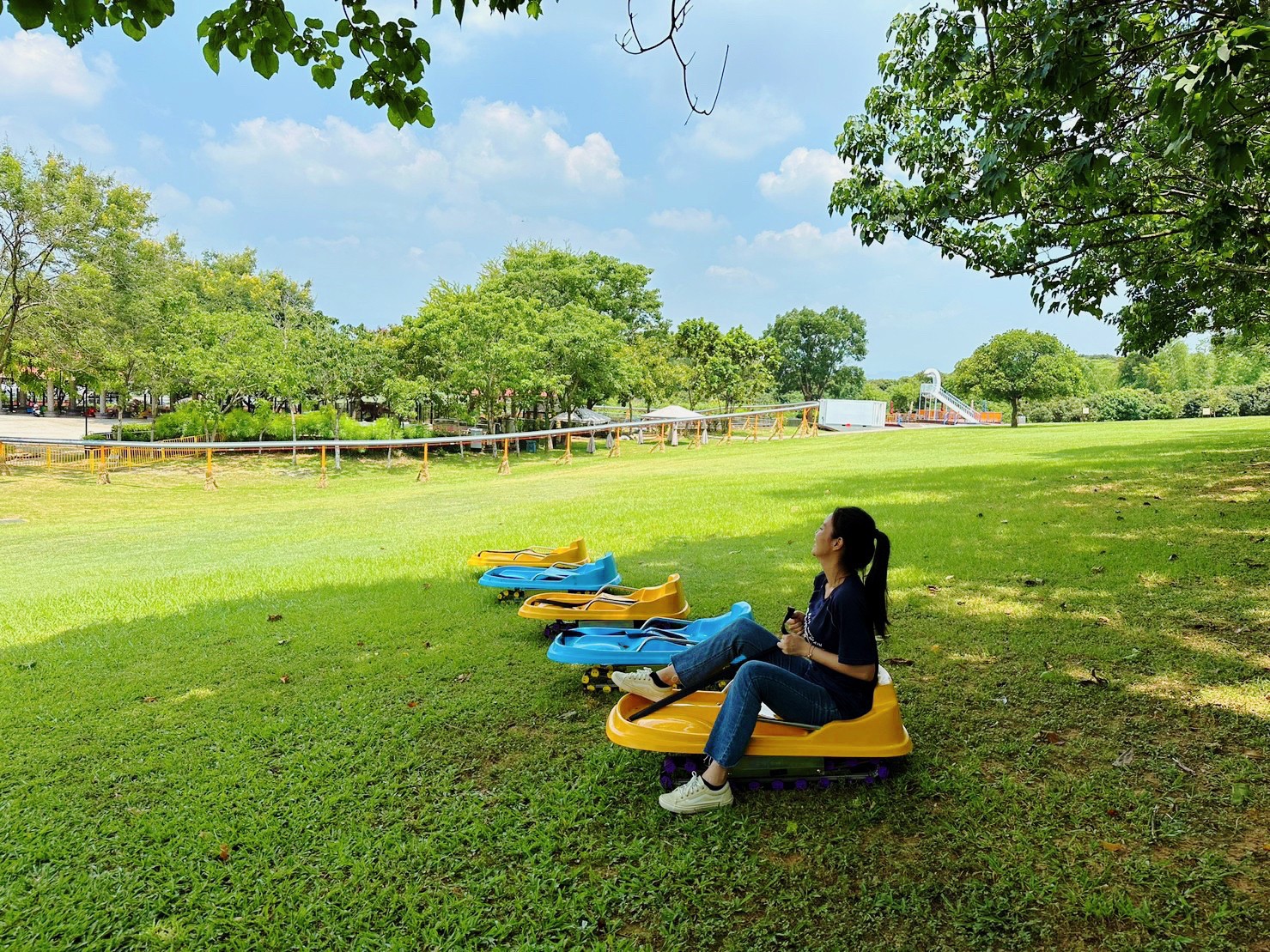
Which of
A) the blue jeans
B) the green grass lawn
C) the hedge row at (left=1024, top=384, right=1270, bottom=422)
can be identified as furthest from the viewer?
the hedge row at (left=1024, top=384, right=1270, bottom=422)

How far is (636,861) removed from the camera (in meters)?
2.80

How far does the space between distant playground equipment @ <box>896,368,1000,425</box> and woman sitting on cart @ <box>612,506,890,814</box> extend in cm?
4592

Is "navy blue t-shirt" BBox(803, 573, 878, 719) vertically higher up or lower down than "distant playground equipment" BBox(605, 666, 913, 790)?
higher up

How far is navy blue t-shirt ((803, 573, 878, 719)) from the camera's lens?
3.10 meters

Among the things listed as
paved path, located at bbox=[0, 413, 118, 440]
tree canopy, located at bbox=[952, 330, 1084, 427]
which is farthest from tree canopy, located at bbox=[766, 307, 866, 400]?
paved path, located at bbox=[0, 413, 118, 440]

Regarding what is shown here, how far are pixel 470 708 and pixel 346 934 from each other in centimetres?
175

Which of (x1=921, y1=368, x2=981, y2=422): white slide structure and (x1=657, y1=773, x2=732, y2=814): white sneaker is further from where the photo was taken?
(x1=921, y1=368, x2=981, y2=422): white slide structure

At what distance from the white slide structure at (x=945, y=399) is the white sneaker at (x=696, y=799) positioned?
47.8 metres

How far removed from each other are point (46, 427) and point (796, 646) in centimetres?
4661

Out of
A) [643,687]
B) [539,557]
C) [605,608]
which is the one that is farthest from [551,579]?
[643,687]

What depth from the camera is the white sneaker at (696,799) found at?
3.07 m

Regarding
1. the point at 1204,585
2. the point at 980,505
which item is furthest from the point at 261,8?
the point at 980,505

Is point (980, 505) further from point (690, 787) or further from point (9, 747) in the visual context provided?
point (9, 747)

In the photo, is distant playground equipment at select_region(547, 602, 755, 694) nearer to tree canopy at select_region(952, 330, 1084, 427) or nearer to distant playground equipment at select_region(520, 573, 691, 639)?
distant playground equipment at select_region(520, 573, 691, 639)
